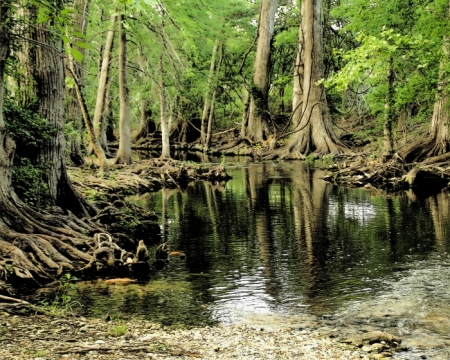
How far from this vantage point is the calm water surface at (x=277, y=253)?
20.1 ft

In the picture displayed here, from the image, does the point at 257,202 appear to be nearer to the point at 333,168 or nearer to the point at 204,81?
the point at 333,168

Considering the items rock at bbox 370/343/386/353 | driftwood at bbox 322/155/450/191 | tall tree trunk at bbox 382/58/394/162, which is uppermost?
tall tree trunk at bbox 382/58/394/162

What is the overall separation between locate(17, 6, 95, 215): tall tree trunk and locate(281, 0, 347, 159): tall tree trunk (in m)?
19.3

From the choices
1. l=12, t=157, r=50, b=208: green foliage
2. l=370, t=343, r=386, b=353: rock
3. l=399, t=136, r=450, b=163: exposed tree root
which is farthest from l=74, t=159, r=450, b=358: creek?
l=399, t=136, r=450, b=163: exposed tree root

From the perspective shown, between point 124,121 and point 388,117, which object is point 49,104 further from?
point 388,117

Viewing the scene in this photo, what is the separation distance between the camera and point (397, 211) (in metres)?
12.5

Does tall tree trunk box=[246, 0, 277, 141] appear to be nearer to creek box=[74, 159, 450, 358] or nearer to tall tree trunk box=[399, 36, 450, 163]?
tall tree trunk box=[399, 36, 450, 163]

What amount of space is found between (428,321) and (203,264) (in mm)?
3519

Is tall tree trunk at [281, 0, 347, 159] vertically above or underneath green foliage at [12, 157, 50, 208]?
above

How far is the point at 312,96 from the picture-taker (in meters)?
27.9

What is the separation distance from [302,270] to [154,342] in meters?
3.34

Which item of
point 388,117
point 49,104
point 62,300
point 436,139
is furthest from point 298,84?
point 62,300

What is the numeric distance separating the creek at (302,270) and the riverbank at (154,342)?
352 mm

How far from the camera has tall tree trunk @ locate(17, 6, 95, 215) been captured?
29.0ft
